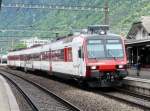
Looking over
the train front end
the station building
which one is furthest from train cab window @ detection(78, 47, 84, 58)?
the station building

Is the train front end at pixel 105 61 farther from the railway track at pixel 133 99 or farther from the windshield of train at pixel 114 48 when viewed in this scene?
the railway track at pixel 133 99

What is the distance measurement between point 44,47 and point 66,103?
20.2 m

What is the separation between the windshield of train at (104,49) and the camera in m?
23.1

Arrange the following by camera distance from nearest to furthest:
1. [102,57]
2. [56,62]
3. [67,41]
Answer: [102,57] → [67,41] → [56,62]

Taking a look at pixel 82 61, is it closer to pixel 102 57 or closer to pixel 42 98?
pixel 102 57

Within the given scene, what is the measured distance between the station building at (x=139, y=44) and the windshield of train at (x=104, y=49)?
13788 millimetres

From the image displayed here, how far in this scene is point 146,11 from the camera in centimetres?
9338

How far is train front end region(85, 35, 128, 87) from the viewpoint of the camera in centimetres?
2250

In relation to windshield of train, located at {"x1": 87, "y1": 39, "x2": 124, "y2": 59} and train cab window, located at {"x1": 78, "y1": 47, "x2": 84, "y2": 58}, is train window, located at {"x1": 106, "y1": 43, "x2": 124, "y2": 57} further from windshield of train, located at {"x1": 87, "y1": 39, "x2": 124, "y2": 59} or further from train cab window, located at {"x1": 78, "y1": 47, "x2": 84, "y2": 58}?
train cab window, located at {"x1": 78, "y1": 47, "x2": 84, "y2": 58}

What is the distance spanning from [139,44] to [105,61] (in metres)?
19.3

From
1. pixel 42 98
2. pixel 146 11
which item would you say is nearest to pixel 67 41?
pixel 42 98

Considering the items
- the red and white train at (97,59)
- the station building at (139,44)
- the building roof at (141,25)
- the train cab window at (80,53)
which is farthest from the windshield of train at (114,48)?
the building roof at (141,25)

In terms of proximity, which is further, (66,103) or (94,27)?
(94,27)

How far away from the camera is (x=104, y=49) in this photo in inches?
918
